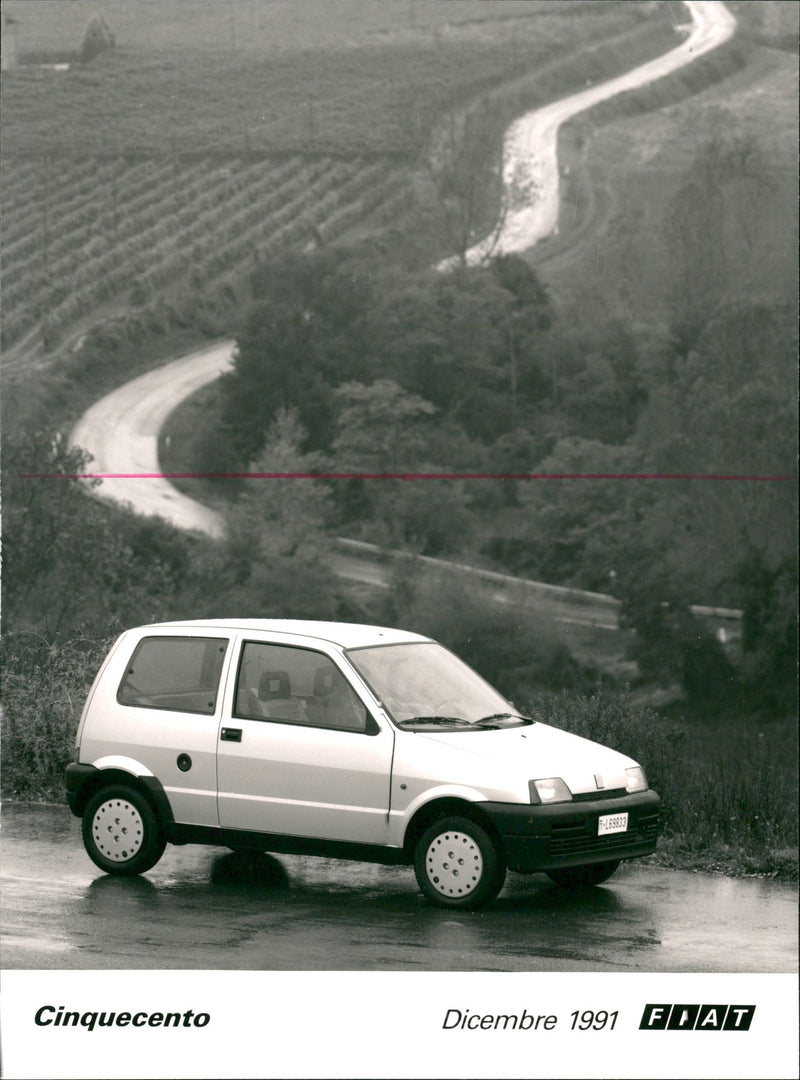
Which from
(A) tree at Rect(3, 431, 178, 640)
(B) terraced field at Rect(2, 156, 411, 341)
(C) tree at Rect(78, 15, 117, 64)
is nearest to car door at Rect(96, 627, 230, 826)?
(C) tree at Rect(78, 15, 117, 64)

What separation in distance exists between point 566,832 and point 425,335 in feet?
97.4

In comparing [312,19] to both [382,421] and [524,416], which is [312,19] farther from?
[524,416]

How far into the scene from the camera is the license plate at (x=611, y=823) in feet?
20.1

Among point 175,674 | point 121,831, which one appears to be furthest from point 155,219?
point 121,831

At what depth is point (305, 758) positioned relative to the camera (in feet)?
20.1

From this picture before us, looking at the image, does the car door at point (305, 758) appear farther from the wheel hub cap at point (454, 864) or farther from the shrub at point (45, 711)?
the shrub at point (45, 711)

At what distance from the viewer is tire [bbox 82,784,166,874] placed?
6.43 meters

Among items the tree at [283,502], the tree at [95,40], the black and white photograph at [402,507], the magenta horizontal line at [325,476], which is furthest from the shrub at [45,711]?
the tree at [283,502]

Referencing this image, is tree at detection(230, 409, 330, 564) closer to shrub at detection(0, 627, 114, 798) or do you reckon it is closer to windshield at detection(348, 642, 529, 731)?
shrub at detection(0, 627, 114, 798)

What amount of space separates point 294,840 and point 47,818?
2.41 m

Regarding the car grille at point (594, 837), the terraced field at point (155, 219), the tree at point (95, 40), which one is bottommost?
the car grille at point (594, 837)

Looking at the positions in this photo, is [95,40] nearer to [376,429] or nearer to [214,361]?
[214,361]

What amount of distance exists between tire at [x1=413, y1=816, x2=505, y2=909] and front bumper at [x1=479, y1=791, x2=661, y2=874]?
73 mm

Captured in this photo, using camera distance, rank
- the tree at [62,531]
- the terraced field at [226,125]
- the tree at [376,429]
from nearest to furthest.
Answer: the terraced field at [226,125] → the tree at [62,531] → the tree at [376,429]
